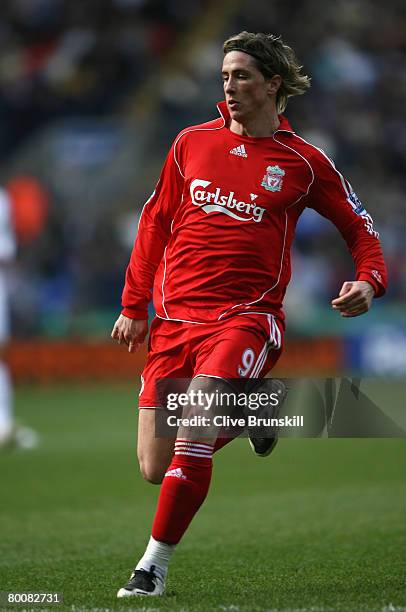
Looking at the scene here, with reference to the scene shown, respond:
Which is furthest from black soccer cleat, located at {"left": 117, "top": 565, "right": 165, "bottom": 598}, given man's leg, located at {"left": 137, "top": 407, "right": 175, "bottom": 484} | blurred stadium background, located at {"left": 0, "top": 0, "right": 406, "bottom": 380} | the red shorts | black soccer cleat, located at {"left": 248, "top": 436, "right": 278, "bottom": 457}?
blurred stadium background, located at {"left": 0, "top": 0, "right": 406, "bottom": 380}

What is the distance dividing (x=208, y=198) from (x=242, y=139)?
1.02 ft

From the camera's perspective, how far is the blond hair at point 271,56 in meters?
4.88

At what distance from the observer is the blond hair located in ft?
16.0

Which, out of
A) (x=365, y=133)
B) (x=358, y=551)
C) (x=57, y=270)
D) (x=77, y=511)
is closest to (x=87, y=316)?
(x=57, y=270)

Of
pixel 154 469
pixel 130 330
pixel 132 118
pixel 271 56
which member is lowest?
pixel 154 469

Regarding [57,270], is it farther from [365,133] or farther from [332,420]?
[332,420]

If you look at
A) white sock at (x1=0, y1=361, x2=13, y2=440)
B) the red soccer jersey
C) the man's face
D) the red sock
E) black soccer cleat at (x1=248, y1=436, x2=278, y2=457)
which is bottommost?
the red sock

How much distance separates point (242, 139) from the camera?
4965mm

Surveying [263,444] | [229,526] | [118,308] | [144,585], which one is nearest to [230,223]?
[263,444]

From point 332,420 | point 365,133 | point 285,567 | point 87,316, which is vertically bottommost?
point 285,567

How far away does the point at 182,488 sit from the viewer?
4527 millimetres

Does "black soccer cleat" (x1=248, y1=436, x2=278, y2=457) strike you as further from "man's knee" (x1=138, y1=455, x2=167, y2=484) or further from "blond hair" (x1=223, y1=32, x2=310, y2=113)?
"blond hair" (x1=223, y1=32, x2=310, y2=113)

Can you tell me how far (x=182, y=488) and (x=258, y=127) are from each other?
159 centimetres

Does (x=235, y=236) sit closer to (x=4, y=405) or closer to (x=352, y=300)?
(x=352, y=300)
